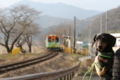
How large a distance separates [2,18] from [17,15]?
2.95m

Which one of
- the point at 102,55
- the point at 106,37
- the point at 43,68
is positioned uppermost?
the point at 106,37

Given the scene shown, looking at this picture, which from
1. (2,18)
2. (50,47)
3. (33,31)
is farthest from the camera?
(33,31)

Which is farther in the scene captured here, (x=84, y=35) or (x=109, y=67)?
(x=84, y=35)

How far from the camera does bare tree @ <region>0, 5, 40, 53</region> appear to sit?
4957cm

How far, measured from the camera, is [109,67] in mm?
2635

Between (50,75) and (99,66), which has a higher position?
(99,66)

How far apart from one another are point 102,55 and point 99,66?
12cm

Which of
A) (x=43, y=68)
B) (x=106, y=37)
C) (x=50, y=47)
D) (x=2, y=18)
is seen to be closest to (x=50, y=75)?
(x=106, y=37)

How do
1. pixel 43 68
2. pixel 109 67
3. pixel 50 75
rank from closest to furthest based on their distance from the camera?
1. pixel 109 67
2. pixel 50 75
3. pixel 43 68

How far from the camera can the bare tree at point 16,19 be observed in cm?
4957

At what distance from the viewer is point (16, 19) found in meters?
50.3

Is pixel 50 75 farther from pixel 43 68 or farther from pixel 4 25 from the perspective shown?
pixel 4 25

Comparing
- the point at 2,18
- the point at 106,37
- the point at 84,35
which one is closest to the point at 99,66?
the point at 106,37

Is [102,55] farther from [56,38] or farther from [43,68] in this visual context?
[56,38]
